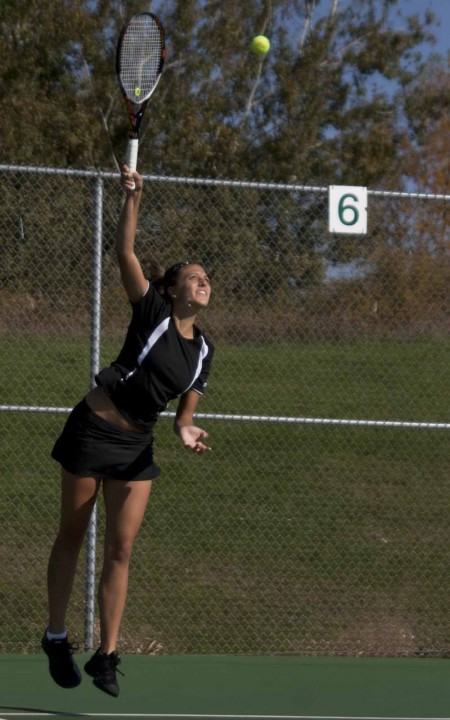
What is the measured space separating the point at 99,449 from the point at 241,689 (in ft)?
6.38

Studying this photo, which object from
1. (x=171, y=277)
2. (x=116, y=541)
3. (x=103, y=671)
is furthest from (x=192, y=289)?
(x=103, y=671)

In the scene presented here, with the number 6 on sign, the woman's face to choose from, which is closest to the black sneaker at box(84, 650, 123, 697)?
the woman's face

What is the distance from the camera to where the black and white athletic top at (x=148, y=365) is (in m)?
5.40

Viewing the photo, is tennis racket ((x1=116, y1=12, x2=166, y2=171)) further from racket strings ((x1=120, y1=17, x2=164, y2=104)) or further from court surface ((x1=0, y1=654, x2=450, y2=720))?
court surface ((x1=0, y1=654, x2=450, y2=720))

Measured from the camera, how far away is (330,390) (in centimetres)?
1262

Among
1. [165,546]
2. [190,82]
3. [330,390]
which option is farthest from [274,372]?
[190,82]

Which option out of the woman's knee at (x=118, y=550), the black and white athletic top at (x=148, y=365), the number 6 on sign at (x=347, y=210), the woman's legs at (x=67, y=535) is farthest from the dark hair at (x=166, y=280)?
the number 6 on sign at (x=347, y=210)

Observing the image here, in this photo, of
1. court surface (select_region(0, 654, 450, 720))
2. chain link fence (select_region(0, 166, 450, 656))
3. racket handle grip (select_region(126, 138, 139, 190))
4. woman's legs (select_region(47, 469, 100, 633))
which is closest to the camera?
racket handle grip (select_region(126, 138, 139, 190))

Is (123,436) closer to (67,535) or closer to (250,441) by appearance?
(67,535)

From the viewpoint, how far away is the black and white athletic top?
5.40 metres

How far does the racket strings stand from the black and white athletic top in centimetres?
106

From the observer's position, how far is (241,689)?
264 inches

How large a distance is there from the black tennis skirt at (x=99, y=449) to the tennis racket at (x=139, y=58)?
4.68 ft

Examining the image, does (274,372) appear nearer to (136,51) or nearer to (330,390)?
(330,390)
